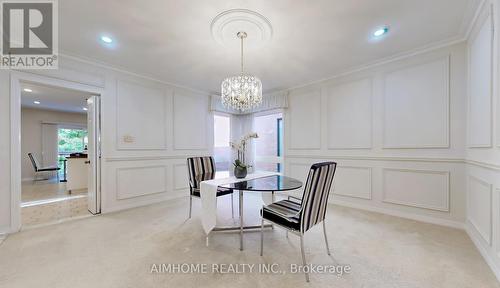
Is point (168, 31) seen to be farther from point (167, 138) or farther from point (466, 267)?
point (466, 267)

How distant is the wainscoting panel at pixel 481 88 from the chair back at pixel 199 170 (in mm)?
3172

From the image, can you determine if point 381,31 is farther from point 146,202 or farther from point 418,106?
point 146,202


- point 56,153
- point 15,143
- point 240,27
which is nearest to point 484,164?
point 240,27

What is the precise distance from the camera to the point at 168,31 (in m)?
2.25

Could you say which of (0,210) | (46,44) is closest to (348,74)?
(46,44)

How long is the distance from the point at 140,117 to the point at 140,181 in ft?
3.91

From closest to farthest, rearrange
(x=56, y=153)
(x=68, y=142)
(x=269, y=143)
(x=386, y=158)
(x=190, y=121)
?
(x=386, y=158)
(x=190, y=121)
(x=269, y=143)
(x=56, y=153)
(x=68, y=142)

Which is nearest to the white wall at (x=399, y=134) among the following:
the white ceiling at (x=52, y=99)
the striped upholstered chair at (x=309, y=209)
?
the striped upholstered chair at (x=309, y=209)

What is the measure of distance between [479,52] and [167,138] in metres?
4.68

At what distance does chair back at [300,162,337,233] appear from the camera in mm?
1609

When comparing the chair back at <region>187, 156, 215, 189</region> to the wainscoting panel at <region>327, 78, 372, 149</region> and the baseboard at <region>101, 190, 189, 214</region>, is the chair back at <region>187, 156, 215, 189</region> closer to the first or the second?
the baseboard at <region>101, 190, 189, 214</region>

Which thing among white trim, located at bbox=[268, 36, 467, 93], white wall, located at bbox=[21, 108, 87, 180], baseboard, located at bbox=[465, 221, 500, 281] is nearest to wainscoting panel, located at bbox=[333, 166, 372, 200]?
baseboard, located at bbox=[465, 221, 500, 281]

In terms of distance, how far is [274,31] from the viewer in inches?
88.6

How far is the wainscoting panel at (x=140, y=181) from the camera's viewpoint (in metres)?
3.37
